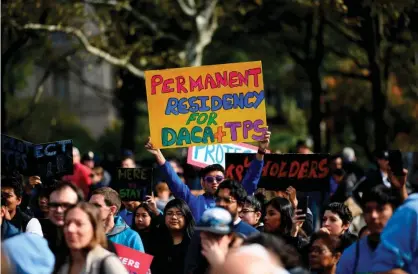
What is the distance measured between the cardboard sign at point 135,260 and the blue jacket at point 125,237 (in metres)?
0.37

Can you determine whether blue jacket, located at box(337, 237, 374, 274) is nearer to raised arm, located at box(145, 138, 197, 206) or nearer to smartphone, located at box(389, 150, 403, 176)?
smartphone, located at box(389, 150, 403, 176)

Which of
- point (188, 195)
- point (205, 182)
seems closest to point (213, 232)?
point (188, 195)

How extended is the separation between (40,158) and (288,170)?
2.81 metres

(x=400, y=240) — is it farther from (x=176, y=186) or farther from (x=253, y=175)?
(x=253, y=175)

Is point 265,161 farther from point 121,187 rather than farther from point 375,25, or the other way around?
point 375,25

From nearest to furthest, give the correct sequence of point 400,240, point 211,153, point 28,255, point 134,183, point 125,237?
point 400,240
point 28,255
point 125,237
point 134,183
point 211,153

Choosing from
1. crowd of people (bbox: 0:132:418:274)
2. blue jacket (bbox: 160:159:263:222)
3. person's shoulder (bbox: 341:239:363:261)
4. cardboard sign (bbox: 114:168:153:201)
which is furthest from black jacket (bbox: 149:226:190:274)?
person's shoulder (bbox: 341:239:363:261)

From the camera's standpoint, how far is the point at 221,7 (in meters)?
26.6

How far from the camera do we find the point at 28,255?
8.12m

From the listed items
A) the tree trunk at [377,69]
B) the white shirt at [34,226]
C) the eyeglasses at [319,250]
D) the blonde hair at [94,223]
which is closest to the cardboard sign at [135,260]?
the white shirt at [34,226]

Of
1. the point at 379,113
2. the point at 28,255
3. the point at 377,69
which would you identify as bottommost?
the point at 28,255

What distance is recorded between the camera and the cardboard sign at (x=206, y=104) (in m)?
12.9

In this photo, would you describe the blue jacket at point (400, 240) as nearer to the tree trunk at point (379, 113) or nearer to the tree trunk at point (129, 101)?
the tree trunk at point (379, 113)

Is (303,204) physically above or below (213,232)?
above
